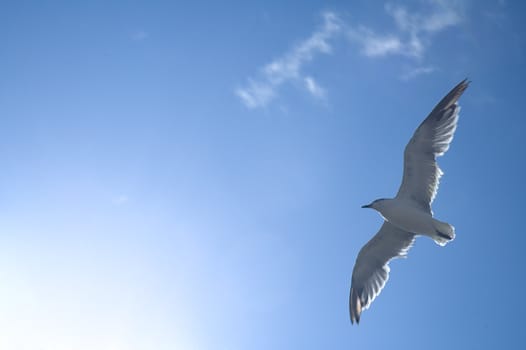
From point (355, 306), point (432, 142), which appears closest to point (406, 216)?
point (432, 142)

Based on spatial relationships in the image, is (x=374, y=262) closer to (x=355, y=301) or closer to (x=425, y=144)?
(x=355, y=301)

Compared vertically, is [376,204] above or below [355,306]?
above

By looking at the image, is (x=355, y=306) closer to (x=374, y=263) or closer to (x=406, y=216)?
(x=374, y=263)

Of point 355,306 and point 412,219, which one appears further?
point 355,306

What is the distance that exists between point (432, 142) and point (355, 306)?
475cm

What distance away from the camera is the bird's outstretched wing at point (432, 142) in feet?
35.5

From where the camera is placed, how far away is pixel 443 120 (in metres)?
10.9

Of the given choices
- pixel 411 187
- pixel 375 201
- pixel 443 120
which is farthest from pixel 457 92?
pixel 375 201

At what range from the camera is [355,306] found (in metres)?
12.3

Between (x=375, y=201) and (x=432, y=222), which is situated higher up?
(x=375, y=201)

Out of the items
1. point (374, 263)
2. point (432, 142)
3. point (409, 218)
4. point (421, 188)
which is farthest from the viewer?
point (374, 263)

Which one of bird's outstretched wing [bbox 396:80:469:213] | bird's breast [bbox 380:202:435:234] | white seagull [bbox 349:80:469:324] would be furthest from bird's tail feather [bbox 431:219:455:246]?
bird's outstretched wing [bbox 396:80:469:213]

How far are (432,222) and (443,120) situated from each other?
2408 millimetres

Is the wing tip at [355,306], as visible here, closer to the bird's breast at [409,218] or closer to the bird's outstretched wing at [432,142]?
the bird's breast at [409,218]
